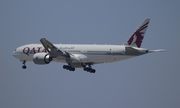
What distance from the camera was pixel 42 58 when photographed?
8138 centimetres

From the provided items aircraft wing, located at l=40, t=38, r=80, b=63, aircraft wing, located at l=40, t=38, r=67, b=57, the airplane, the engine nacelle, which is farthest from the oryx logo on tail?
the engine nacelle

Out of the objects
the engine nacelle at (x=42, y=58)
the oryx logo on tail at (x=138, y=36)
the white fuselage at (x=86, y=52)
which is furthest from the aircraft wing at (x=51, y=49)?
the oryx logo on tail at (x=138, y=36)

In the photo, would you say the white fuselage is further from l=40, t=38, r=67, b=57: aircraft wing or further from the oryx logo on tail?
the oryx logo on tail

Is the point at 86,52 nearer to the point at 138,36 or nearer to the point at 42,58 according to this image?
the point at 42,58

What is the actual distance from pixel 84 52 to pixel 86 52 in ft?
1.50

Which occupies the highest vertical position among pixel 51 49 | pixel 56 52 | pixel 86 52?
pixel 51 49

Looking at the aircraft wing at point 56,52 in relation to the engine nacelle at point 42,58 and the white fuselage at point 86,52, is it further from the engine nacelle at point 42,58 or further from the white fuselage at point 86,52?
the white fuselage at point 86,52

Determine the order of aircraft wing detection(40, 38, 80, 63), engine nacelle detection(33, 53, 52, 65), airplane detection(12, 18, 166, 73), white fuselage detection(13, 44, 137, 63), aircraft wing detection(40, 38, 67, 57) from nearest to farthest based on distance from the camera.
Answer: airplane detection(12, 18, 166, 73) → white fuselage detection(13, 44, 137, 63) → aircraft wing detection(40, 38, 67, 57) → aircraft wing detection(40, 38, 80, 63) → engine nacelle detection(33, 53, 52, 65)

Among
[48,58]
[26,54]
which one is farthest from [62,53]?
[26,54]

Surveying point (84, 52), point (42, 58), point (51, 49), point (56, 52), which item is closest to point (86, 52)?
point (84, 52)

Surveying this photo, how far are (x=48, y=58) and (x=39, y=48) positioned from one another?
507 cm

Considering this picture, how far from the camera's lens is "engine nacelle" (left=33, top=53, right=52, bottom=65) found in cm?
8138

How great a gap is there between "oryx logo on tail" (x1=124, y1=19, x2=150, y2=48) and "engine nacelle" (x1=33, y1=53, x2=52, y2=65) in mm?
13175

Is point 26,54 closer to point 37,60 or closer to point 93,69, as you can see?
point 37,60
